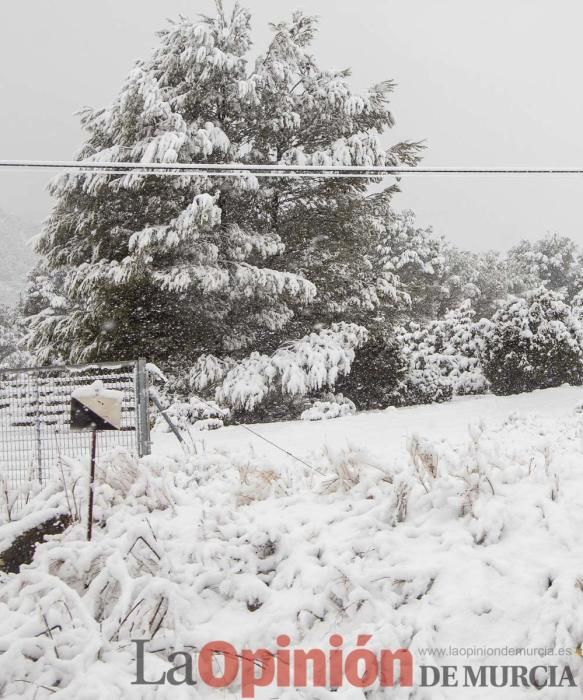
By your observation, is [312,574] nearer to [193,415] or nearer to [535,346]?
[193,415]

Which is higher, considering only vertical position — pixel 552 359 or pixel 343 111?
pixel 343 111

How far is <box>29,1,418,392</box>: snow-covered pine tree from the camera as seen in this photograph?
11.9 metres

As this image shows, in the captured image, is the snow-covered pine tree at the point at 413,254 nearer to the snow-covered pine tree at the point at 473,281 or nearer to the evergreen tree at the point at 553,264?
the snow-covered pine tree at the point at 473,281

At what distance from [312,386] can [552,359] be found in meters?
5.48

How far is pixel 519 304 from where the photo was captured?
12.9 meters

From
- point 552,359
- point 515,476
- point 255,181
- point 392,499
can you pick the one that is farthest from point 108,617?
point 552,359

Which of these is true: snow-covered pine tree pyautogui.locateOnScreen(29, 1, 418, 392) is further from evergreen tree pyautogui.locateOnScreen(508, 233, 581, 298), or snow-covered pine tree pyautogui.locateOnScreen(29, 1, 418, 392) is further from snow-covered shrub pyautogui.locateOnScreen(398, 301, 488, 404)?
evergreen tree pyautogui.locateOnScreen(508, 233, 581, 298)

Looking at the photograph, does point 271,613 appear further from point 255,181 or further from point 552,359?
point 552,359

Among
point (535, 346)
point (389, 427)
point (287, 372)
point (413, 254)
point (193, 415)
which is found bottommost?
point (389, 427)

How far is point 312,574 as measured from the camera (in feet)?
8.98

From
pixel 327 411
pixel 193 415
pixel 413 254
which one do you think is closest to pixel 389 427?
pixel 327 411

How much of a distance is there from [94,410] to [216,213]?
8859 millimetres

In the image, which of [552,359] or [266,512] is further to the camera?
[552,359]

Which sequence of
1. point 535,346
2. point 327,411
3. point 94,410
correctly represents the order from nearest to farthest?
point 94,410, point 327,411, point 535,346
